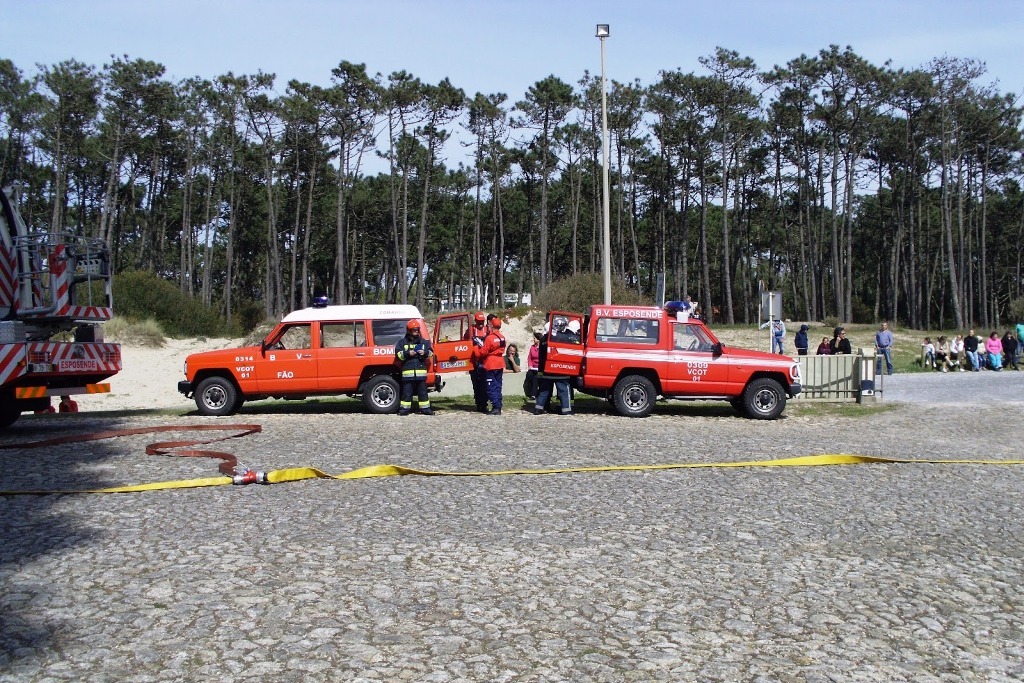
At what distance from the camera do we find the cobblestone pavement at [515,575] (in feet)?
16.4

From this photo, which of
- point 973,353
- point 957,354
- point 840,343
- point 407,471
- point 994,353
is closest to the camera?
point 407,471

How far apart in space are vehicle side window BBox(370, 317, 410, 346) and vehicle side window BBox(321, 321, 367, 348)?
20 centimetres

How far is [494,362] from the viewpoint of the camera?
679 inches

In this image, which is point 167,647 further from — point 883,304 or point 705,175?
point 883,304

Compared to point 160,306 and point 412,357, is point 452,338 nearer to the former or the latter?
point 412,357

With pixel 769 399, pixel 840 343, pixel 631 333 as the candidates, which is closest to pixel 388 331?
pixel 631 333

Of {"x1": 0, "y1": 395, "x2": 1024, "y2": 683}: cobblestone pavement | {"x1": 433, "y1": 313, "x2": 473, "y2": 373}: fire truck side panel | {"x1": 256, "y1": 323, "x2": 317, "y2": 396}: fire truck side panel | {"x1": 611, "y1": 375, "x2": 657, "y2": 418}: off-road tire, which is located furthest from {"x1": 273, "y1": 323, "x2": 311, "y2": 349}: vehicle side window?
{"x1": 0, "y1": 395, "x2": 1024, "y2": 683}: cobblestone pavement

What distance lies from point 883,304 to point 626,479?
83.1 m

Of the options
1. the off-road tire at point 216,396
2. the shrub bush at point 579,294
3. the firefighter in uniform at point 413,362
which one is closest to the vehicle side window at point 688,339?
the firefighter in uniform at point 413,362

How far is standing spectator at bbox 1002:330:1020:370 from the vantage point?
3206 cm

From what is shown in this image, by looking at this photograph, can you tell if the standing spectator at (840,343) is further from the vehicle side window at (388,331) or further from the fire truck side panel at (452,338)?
the vehicle side window at (388,331)

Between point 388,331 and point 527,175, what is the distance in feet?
166

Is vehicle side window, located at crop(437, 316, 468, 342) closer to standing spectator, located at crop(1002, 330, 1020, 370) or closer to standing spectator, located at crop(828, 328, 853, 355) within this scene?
standing spectator, located at crop(828, 328, 853, 355)

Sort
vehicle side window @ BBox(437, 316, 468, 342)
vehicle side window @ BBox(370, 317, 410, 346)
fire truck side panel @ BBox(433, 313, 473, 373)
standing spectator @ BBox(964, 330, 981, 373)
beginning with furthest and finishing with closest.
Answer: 1. standing spectator @ BBox(964, 330, 981, 373)
2. vehicle side window @ BBox(437, 316, 468, 342)
3. fire truck side panel @ BBox(433, 313, 473, 373)
4. vehicle side window @ BBox(370, 317, 410, 346)
